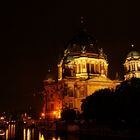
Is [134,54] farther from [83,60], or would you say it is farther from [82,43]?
[82,43]

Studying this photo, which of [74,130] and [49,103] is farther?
[49,103]

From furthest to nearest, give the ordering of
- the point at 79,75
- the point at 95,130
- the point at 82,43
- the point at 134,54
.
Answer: the point at 82,43 < the point at 79,75 < the point at 134,54 < the point at 95,130

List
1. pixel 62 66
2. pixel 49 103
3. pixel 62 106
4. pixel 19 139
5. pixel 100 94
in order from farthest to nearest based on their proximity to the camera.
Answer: pixel 62 66 < pixel 49 103 < pixel 62 106 < pixel 100 94 < pixel 19 139

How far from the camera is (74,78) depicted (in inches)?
3553

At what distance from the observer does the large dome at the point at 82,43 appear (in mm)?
97375

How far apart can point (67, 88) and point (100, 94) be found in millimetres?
26816

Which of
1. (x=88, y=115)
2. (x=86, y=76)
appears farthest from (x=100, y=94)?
(x=86, y=76)

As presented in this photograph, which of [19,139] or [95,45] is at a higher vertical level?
[95,45]

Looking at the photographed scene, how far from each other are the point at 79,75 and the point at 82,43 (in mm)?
9079

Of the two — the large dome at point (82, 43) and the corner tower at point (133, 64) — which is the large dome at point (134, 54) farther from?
the large dome at point (82, 43)

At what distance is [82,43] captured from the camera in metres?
98.8

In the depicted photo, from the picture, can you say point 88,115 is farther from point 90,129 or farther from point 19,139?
point 19,139

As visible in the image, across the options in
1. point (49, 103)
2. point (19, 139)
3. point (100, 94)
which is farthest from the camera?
point (49, 103)

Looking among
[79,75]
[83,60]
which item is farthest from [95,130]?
[83,60]
